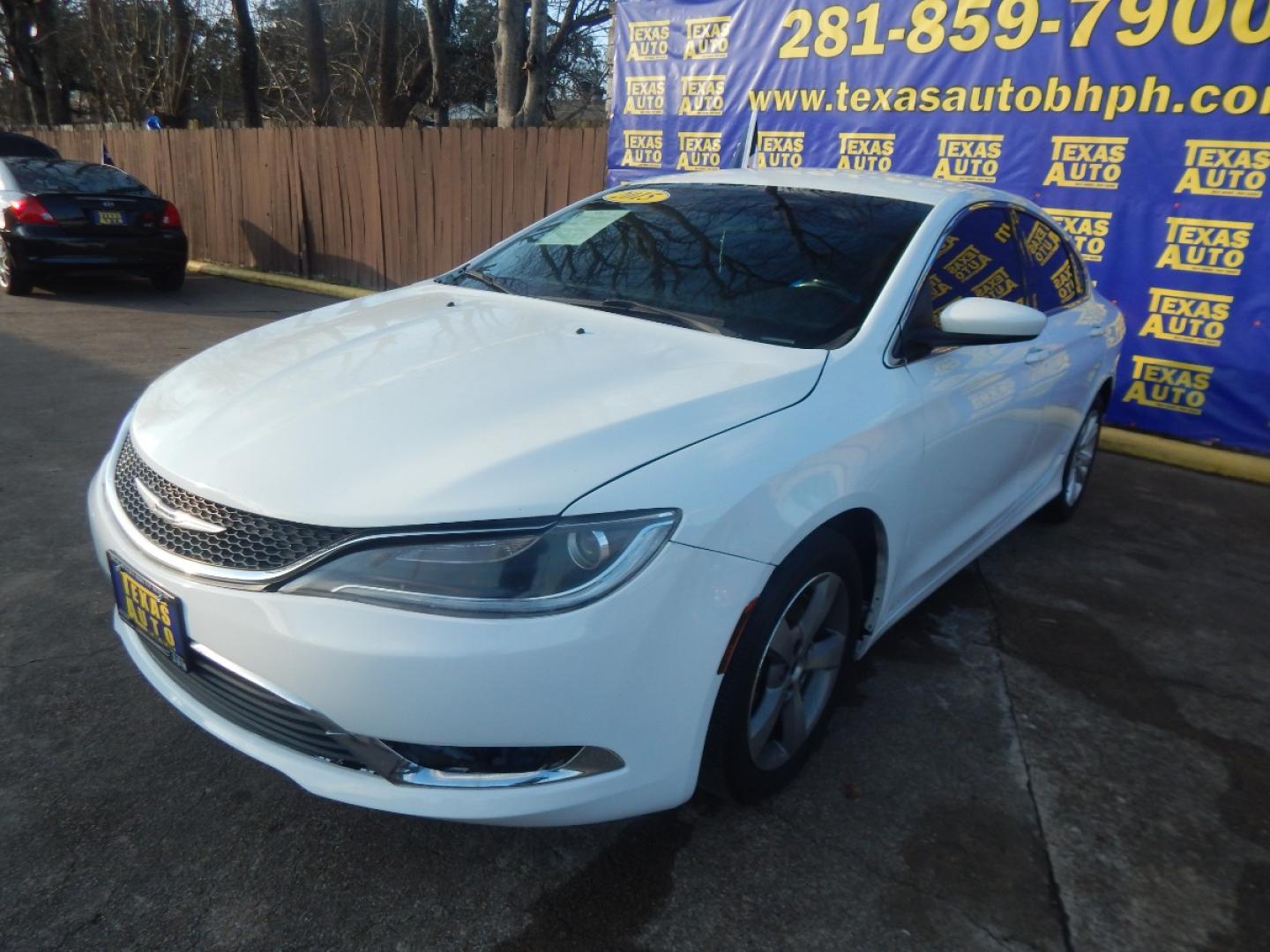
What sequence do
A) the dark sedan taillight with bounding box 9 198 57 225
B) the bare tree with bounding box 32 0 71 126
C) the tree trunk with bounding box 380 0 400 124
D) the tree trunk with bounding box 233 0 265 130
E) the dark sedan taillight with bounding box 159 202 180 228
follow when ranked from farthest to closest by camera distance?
the bare tree with bounding box 32 0 71 126 < the tree trunk with bounding box 380 0 400 124 < the tree trunk with bounding box 233 0 265 130 < the dark sedan taillight with bounding box 159 202 180 228 < the dark sedan taillight with bounding box 9 198 57 225

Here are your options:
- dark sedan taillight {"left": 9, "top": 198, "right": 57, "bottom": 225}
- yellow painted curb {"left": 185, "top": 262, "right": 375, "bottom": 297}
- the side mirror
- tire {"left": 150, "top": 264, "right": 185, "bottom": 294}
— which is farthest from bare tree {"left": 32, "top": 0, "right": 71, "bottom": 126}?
the side mirror

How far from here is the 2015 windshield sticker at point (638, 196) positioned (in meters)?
3.53

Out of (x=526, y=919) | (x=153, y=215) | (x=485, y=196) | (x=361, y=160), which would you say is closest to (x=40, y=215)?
(x=153, y=215)

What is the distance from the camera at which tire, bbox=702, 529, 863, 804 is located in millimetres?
2055

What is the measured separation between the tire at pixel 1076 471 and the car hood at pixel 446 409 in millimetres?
2556

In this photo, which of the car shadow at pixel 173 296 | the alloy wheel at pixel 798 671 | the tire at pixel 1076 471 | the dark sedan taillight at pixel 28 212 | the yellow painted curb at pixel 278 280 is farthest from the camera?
the yellow painted curb at pixel 278 280

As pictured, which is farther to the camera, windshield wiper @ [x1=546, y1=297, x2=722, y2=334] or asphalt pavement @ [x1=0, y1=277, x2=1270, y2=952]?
windshield wiper @ [x1=546, y1=297, x2=722, y2=334]

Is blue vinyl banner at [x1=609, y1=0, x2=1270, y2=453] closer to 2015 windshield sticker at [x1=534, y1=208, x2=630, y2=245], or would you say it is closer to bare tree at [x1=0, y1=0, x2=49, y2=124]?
2015 windshield sticker at [x1=534, y1=208, x2=630, y2=245]

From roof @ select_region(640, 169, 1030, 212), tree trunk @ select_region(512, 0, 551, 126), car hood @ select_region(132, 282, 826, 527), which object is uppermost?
tree trunk @ select_region(512, 0, 551, 126)

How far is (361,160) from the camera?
10.8m

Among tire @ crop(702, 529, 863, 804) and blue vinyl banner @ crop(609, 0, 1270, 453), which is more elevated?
blue vinyl banner @ crop(609, 0, 1270, 453)

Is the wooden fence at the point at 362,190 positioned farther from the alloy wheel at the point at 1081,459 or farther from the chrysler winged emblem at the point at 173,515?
the chrysler winged emblem at the point at 173,515

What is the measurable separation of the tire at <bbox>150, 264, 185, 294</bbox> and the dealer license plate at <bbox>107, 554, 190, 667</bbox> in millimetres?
9352

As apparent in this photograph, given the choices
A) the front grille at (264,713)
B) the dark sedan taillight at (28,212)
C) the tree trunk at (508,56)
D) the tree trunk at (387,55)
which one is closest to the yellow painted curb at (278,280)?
the dark sedan taillight at (28,212)
